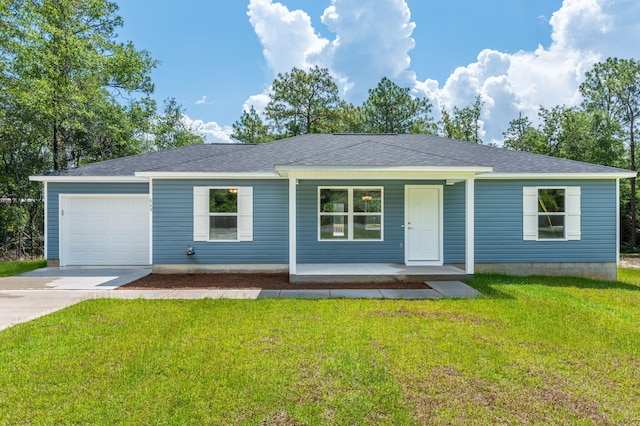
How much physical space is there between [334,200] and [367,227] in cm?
114

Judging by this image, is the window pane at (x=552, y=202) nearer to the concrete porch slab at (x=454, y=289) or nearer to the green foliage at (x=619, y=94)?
the concrete porch slab at (x=454, y=289)

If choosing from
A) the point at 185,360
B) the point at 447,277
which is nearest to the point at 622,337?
the point at 447,277

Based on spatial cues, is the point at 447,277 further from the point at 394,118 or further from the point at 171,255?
Answer: the point at 394,118

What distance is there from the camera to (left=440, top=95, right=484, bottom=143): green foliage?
2408 centimetres

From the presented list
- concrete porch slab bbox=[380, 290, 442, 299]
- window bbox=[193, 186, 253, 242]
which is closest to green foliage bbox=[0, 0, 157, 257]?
window bbox=[193, 186, 253, 242]

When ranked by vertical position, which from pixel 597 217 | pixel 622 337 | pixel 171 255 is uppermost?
pixel 597 217

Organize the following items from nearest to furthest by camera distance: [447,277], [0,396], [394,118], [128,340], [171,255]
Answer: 1. [0,396]
2. [128,340]
3. [447,277]
4. [171,255]
5. [394,118]

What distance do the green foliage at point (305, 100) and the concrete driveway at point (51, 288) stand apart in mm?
16025

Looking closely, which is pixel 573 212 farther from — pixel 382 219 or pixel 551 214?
pixel 382 219

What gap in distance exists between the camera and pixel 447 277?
7.55m

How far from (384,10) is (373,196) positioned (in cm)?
1275

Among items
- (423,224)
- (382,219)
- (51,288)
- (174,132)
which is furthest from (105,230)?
(174,132)

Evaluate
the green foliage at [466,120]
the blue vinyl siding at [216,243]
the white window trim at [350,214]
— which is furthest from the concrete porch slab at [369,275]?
the green foliage at [466,120]

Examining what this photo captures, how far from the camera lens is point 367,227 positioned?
351 inches
